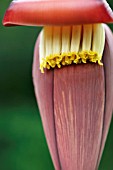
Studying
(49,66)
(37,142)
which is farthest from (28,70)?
(49,66)

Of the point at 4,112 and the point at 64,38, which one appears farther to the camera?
the point at 4,112

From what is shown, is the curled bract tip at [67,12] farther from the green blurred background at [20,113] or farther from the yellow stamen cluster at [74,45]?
the green blurred background at [20,113]

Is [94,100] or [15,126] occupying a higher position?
[94,100]

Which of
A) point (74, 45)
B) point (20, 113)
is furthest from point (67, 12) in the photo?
point (20, 113)

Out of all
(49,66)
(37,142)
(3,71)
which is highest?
(49,66)

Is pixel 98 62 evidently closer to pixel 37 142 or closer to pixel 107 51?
pixel 107 51

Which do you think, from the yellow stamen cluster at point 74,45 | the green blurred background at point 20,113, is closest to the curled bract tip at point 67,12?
the yellow stamen cluster at point 74,45
